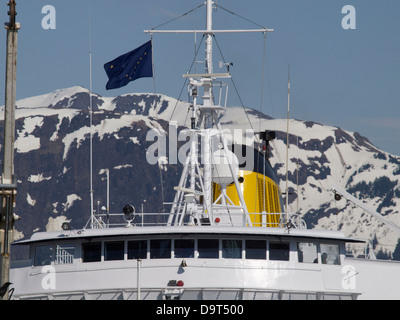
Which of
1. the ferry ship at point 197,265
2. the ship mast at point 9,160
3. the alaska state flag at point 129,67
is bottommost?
the ferry ship at point 197,265

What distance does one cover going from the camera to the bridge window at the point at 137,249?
37.5 m

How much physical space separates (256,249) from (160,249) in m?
3.81

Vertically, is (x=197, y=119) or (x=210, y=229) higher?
(x=197, y=119)

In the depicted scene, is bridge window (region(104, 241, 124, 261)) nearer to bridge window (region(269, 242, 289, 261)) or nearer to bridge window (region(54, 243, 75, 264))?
bridge window (region(54, 243, 75, 264))

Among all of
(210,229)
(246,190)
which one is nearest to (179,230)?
(210,229)

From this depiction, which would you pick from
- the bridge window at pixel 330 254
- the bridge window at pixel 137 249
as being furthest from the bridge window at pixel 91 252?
the bridge window at pixel 330 254

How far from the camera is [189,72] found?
43500 mm

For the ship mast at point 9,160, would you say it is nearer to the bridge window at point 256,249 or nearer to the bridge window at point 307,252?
the bridge window at point 256,249

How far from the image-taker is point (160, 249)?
37.4 meters

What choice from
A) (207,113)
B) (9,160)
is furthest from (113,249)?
(9,160)

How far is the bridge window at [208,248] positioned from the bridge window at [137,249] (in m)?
2.14

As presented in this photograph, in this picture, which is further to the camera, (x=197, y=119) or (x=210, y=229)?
(x=197, y=119)
